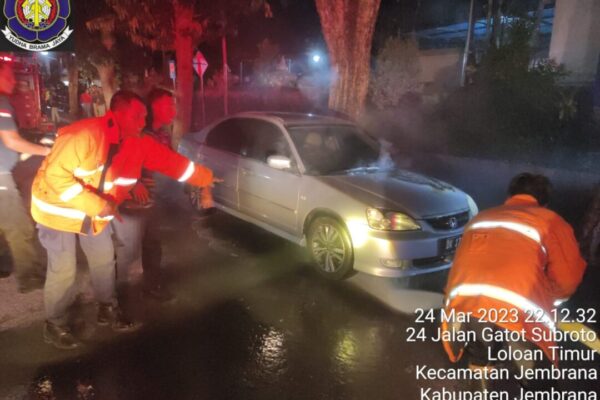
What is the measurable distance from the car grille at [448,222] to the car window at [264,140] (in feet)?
5.73

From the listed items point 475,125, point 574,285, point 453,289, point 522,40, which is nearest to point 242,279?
point 453,289

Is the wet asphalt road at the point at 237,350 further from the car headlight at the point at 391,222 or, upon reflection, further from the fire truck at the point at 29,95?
the fire truck at the point at 29,95

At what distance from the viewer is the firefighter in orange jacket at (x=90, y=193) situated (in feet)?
10.2

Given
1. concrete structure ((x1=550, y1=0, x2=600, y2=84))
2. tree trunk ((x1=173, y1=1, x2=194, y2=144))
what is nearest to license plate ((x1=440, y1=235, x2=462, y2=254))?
tree trunk ((x1=173, y1=1, x2=194, y2=144))

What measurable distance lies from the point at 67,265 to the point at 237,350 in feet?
4.48

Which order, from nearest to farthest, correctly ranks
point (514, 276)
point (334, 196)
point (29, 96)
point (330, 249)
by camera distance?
point (514, 276) → point (334, 196) → point (330, 249) → point (29, 96)

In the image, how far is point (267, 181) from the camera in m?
5.64

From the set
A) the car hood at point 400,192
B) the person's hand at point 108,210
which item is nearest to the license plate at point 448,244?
the car hood at point 400,192

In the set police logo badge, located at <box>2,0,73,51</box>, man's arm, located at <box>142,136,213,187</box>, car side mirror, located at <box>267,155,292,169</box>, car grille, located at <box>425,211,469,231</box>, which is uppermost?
police logo badge, located at <box>2,0,73,51</box>

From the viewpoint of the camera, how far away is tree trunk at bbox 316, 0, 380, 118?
8.89 metres

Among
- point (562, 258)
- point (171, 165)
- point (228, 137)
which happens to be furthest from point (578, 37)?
point (562, 258)

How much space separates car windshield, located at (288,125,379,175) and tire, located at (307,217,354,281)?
61cm

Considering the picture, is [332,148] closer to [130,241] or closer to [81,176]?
[130,241]

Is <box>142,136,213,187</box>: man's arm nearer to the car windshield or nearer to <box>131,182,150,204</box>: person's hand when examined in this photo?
<box>131,182,150,204</box>: person's hand
